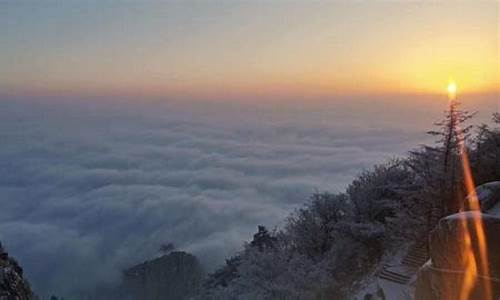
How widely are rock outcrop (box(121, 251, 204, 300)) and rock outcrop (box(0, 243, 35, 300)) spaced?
225 feet

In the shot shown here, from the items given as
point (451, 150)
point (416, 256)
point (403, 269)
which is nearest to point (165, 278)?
point (403, 269)

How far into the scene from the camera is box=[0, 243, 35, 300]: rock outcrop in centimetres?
1129

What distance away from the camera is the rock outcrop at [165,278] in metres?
81.8

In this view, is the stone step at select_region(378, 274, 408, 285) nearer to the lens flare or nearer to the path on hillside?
the path on hillside

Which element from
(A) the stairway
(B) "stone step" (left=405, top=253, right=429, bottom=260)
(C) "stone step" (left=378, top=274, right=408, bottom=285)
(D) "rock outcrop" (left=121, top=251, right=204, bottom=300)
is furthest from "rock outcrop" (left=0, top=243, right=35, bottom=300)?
(D) "rock outcrop" (left=121, top=251, right=204, bottom=300)

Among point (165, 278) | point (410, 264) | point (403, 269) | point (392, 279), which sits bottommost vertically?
point (165, 278)

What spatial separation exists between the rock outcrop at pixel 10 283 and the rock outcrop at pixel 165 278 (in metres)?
68.6

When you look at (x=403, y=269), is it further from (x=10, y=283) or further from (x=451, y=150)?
(x=10, y=283)

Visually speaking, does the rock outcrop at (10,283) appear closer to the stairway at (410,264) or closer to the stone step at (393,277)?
the stone step at (393,277)

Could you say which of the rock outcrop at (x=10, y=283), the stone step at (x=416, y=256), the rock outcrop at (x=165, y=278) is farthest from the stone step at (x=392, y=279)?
the rock outcrop at (x=165, y=278)

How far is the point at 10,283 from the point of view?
1162cm

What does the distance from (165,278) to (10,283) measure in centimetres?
7607

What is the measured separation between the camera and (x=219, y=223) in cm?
12606

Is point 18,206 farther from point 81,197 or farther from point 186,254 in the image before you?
point 186,254
